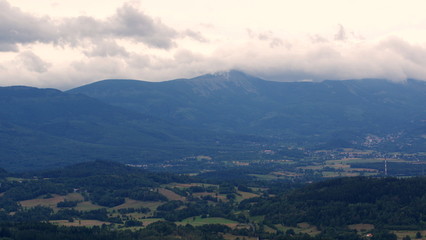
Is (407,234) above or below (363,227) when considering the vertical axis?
above

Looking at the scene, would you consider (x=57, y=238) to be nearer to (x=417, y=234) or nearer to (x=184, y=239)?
(x=184, y=239)

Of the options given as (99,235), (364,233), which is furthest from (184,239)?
(364,233)

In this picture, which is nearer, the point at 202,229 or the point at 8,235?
the point at 8,235

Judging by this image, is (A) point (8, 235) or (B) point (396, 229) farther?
(B) point (396, 229)

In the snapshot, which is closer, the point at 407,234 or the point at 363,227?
the point at 407,234

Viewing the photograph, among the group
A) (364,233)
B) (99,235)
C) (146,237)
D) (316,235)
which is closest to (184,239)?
(146,237)

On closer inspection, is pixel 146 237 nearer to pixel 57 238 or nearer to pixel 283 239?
pixel 57 238

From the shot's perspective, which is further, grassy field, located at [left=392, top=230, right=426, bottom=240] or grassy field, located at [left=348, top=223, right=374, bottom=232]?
grassy field, located at [left=348, top=223, right=374, bottom=232]

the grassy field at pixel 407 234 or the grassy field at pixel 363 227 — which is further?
the grassy field at pixel 363 227

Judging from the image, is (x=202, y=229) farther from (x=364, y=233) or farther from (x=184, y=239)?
(x=364, y=233)
